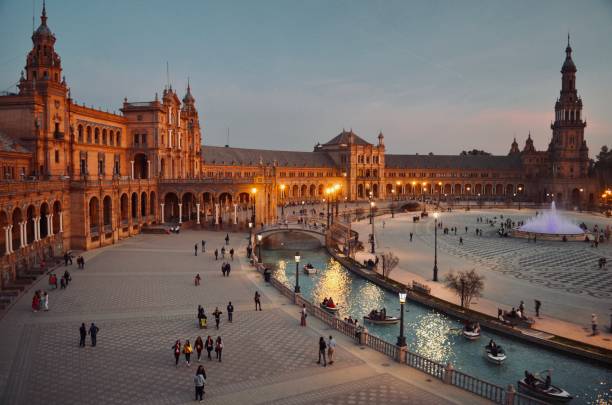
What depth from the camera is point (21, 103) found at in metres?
51.6

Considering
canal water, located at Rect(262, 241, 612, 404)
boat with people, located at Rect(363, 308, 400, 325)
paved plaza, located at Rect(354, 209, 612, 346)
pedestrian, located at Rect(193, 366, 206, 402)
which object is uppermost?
pedestrian, located at Rect(193, 366, 206, 402)

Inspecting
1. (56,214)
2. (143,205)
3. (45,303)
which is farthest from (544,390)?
→ (143,205)

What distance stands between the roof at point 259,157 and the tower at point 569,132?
6099 cm

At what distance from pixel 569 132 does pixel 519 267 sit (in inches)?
4011

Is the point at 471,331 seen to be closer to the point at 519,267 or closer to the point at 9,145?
the point at 519,267

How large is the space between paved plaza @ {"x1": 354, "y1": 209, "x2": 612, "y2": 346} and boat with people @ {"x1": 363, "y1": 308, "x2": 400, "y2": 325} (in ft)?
21.3

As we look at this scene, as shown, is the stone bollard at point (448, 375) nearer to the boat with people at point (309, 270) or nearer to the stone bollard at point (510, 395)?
the stone bollard at point (510, 395)

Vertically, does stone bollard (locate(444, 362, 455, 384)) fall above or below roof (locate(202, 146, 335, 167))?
below

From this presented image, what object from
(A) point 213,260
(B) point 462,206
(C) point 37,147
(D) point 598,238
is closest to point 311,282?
(A) point 213,260

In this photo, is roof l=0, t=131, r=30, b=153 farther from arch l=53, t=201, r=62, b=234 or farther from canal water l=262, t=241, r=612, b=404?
canal water l=262, t=241, r=612, b=404

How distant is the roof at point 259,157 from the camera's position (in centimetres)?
10956

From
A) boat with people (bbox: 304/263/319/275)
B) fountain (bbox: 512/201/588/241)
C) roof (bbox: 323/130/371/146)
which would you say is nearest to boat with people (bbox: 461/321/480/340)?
boat with people (bbox: 304/263/319/275)

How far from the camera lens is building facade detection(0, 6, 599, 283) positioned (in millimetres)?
46719

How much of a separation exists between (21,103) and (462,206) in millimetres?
98720
